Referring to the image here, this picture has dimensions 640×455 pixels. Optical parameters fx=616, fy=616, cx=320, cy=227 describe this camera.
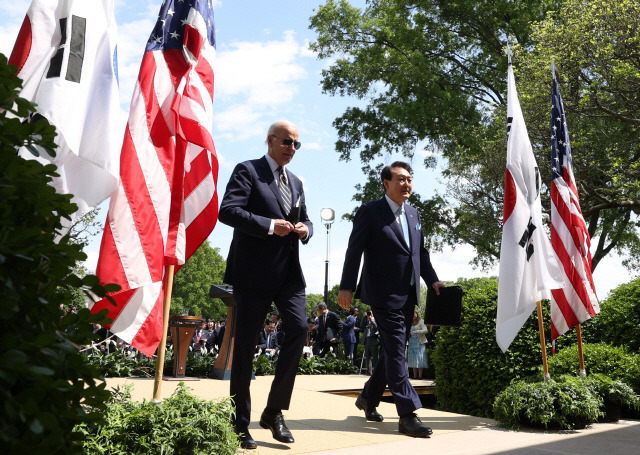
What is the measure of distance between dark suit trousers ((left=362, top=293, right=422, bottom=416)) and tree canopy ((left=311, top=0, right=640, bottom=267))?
13.0 metres

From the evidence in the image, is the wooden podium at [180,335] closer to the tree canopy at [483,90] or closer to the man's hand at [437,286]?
the man's hand at [437,286]

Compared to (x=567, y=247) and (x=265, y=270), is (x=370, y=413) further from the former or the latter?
(x=567, y=247)

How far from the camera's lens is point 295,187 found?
4895mm

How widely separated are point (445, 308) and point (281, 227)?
2.24 m

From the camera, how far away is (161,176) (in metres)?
3.83

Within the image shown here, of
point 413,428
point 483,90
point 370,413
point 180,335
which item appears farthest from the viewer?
point 483,90

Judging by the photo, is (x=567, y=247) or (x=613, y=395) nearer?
(x=613, y=395)

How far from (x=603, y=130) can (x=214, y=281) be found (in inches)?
1980

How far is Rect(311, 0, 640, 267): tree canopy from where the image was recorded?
1694cm

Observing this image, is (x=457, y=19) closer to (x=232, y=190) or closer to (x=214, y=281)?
(x=232, y=190)

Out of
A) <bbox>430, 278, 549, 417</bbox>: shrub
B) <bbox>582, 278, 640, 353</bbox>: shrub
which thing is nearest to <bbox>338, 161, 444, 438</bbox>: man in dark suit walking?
<bbox>430, 278, 549, 417</bbox>: shrub

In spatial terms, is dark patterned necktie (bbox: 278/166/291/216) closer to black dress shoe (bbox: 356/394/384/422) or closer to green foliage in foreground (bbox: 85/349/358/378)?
black dress shoe (bbox: 356/394/384/422)

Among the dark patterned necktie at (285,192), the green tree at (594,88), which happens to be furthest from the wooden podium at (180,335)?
the green tree at (594,88)

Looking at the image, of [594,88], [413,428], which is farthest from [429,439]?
[594,88]
